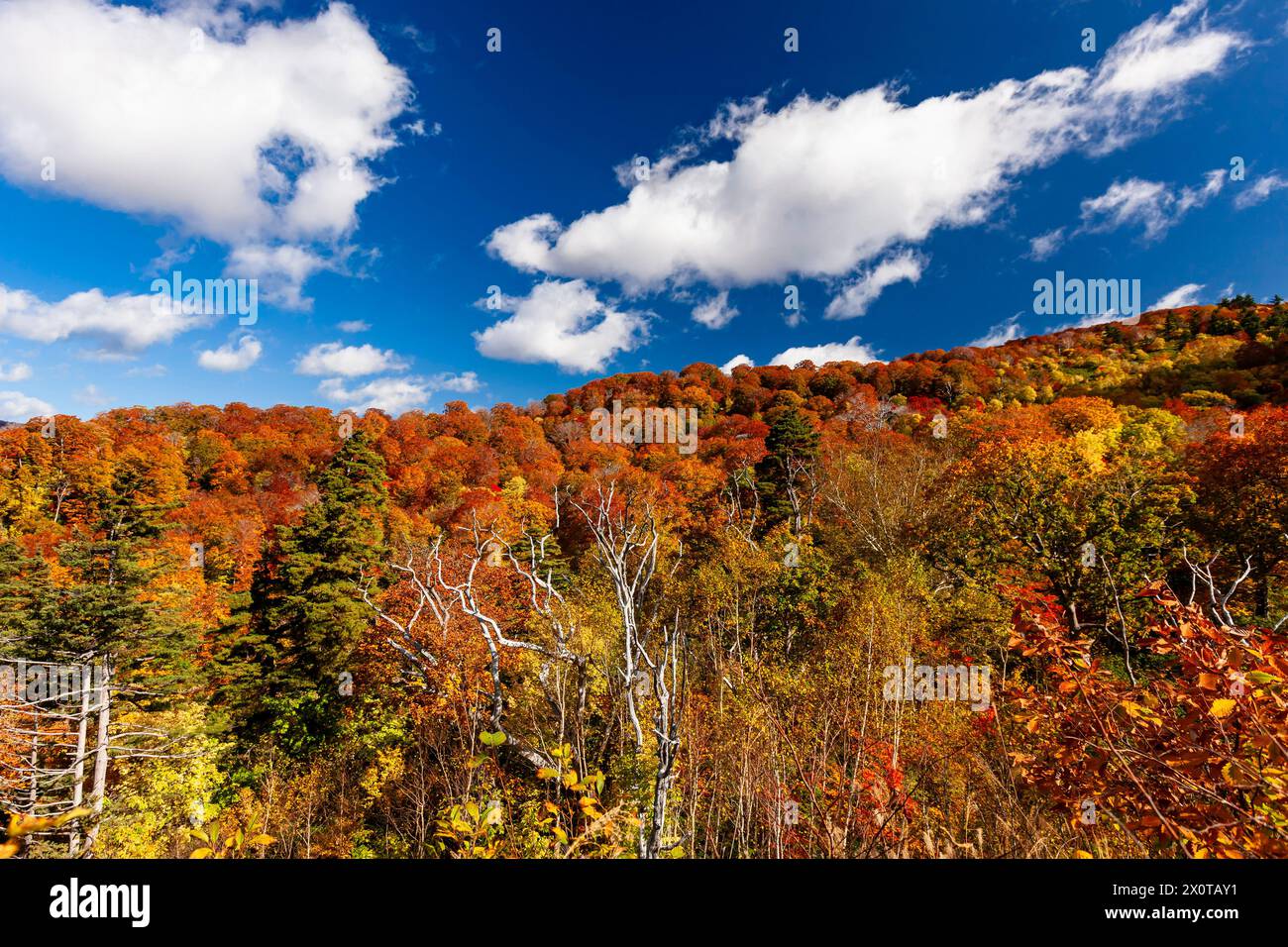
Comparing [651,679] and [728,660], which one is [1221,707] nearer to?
[651,679]

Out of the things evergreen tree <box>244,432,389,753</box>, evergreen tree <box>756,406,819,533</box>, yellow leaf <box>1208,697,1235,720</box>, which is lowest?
evergreen tree <box>244,432,389,753</box>

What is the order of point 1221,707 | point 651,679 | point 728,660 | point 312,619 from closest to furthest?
point 1221,707 < point 651,679 < point 728,660 < point 312,619

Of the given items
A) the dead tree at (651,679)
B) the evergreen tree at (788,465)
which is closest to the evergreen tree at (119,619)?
the dead tree at (651,679)

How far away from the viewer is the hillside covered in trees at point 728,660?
377 centimetres

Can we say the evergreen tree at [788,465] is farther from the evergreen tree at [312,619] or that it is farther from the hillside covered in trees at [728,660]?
the evergreen tree at [312,619]

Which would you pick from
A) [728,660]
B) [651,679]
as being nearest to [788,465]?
[728,660]

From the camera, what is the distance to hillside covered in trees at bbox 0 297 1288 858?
149 inches

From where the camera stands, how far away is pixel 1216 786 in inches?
120

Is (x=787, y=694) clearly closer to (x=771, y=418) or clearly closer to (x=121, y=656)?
(x=121, y=656)

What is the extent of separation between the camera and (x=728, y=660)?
43.5ft

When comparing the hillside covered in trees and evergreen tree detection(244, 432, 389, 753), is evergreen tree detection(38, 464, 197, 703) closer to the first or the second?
the hillside covered in trees

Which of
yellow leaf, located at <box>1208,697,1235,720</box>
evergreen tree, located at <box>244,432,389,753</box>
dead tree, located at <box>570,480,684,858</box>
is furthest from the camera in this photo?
evergreen tree, located at <box>244,432,389,753</box>

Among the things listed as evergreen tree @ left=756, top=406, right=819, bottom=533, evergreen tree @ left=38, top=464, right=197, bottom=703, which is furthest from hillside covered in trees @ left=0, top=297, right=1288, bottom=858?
evergreen tree @ left=756, top=406, right=819, bottom=533

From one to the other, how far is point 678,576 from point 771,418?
33.2 m
